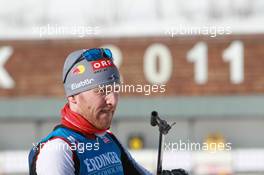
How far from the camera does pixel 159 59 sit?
13211 millimetres

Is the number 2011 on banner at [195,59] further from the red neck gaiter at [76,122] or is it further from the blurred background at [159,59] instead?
the red neck gaiter at [76,122]

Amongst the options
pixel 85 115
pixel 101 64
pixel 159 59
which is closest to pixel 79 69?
pixel 101 64

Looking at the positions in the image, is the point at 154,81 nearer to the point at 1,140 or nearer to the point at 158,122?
the point at 1,140

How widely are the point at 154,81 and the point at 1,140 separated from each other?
2947 millimetres

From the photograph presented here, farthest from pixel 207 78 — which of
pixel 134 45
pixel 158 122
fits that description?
pixel 158 122

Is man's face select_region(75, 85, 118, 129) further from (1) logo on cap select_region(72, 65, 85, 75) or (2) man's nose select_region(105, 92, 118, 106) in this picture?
(1) logo on cap select_region(72, 65, 85, 75)

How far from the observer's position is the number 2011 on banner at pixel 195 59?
13.0 m

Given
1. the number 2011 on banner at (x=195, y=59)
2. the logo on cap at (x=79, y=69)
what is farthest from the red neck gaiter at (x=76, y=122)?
the number 2011 on banner at (x=195, y=59)

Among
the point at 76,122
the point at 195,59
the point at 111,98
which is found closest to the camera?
the point at 111,98

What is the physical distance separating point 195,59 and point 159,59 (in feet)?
1.90

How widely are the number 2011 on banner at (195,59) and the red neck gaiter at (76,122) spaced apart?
30.9 feet

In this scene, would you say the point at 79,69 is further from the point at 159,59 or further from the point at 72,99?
the point at 159,59

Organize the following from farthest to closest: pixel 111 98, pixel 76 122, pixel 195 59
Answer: pixel 195 59, pixel 76 122, pixel 111 98

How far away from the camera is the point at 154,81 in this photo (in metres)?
13.0
